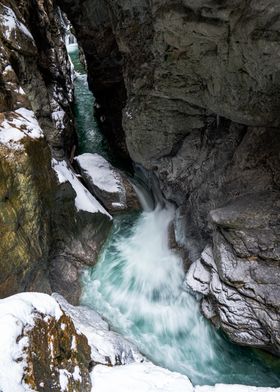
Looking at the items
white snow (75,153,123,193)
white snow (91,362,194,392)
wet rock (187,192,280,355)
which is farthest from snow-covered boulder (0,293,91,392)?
white snow (75,153,123,193)

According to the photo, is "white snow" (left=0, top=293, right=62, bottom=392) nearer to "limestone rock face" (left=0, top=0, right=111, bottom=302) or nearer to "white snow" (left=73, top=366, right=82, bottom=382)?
"white snow" (left=73, top=366, right=82, bottom=382)

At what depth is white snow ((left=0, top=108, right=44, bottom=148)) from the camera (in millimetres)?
6453

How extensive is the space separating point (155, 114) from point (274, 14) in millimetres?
5047

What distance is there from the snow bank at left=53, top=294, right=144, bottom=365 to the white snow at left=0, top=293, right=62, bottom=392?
1.59 m

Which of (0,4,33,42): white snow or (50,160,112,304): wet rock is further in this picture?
(50,160,112,304): wet rock

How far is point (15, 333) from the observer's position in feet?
10.8

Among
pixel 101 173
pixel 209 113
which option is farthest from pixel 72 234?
pixel 209 113

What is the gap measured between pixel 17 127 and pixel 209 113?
5227 mm

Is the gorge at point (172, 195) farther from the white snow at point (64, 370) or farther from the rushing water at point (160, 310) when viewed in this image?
the white snow at point (64, 370)

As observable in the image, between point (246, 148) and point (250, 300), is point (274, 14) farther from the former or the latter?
point (250, 300)

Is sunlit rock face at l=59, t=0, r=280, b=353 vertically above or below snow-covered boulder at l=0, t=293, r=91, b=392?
above

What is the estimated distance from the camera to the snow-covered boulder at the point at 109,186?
11219mm

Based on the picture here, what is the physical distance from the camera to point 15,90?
24.2ft

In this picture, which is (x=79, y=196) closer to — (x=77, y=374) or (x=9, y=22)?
(x=9, y=22)
